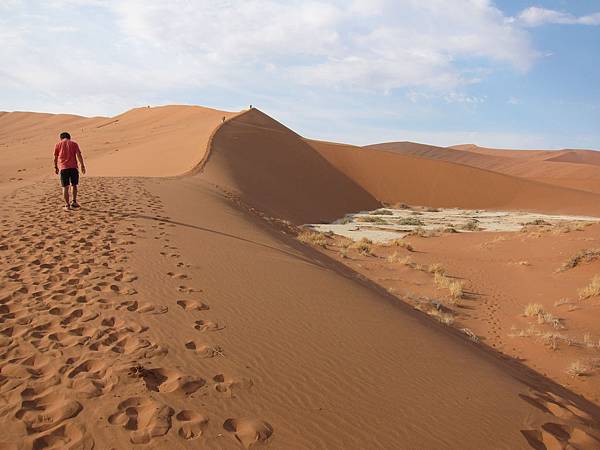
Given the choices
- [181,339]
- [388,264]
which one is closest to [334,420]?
[181,339]

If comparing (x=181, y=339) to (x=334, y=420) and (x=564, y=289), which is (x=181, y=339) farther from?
(x=564, y=289)

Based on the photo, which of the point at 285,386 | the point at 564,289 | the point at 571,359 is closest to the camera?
the point at 285,386

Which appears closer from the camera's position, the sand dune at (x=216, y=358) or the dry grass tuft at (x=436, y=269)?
the sand dune at (x=216, y=358)

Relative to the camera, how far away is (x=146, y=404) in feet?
10.4

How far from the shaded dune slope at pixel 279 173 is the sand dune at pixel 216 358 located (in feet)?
41.6

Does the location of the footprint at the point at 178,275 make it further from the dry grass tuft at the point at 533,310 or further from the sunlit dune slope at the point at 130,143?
the sunlit dune slope at the point at 130,143

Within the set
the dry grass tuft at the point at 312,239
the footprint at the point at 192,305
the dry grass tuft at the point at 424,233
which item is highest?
the footprint at the point at 192,305

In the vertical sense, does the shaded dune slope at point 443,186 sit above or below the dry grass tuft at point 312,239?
above

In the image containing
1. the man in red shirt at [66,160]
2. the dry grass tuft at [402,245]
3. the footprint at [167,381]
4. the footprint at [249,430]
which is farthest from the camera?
the dry grass tuft at [402,245]

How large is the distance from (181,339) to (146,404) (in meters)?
1.02

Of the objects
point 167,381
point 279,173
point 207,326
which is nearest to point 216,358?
point 167,381

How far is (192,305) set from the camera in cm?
505

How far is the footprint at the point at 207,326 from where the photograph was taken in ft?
14.7

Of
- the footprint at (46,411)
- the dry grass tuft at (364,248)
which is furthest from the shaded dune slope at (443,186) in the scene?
the footprint at (46,411)
